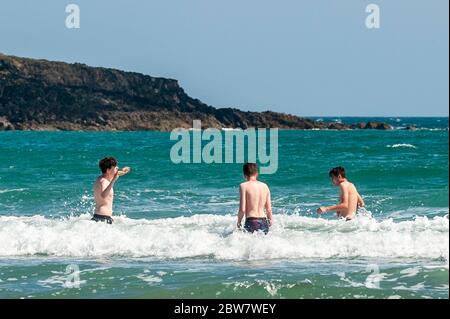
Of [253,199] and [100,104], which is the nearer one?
[253,199]

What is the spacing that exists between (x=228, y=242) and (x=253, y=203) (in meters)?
0.77

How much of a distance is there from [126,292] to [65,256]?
3.08 meters

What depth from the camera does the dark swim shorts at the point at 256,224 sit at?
38.6ft

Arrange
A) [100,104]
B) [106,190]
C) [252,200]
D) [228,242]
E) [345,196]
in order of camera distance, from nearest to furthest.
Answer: [252,200] → [228,242] → [106,190] → [345,196] → [100,104]

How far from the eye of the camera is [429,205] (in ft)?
63.4

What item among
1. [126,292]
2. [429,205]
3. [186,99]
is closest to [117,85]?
[186,99]

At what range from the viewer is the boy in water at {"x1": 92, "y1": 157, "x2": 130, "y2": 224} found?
12810 millimetres

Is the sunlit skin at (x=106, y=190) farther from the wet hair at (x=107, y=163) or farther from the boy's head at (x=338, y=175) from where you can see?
the boy's head at (x=338, y=175)

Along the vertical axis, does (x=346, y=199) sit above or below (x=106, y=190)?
below

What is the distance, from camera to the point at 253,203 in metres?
11.7
